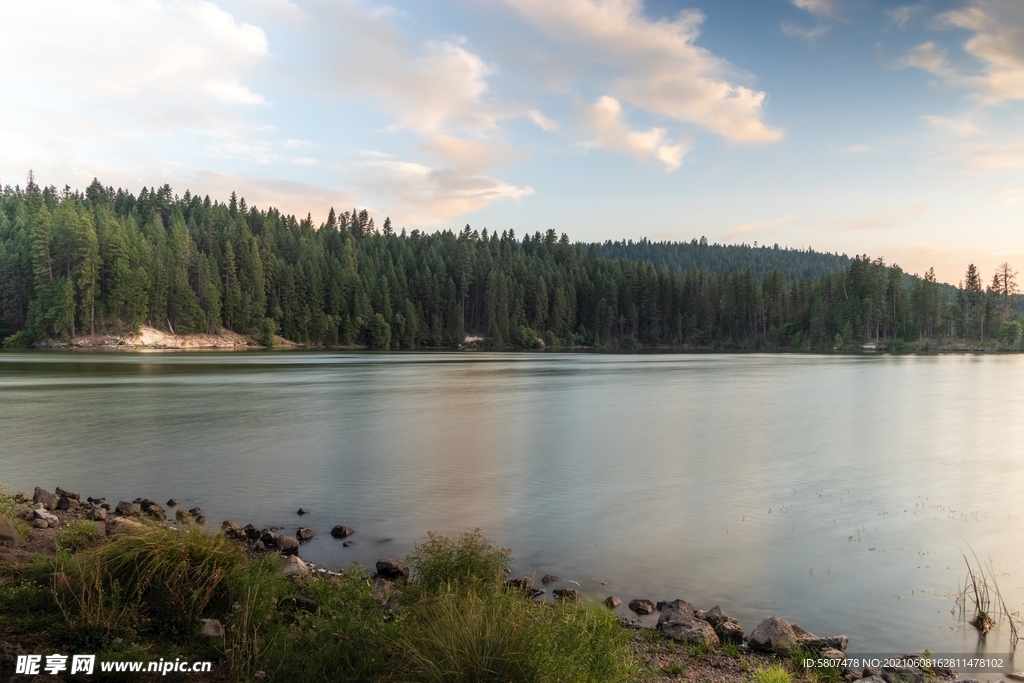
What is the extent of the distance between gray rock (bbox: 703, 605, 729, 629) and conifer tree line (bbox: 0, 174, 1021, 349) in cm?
12522

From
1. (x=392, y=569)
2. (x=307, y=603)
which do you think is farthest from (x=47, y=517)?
(x=307, y=603)

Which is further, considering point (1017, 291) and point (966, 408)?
point (1017, 291)

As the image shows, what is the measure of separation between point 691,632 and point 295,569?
6204 mm

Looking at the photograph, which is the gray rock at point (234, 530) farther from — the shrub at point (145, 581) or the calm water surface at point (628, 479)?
the shrub at point (145, 581)

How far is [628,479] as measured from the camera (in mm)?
22344

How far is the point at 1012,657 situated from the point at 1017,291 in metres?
195

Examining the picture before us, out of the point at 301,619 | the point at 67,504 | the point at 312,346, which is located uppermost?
the point at 312,346

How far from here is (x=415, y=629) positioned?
6.98 m

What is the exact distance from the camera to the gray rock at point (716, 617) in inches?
395

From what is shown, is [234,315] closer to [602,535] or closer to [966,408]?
[966,408]

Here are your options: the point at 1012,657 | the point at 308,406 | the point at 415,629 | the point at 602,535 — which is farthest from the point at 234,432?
the point at 1012,657

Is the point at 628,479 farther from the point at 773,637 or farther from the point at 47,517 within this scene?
the point at 47,517

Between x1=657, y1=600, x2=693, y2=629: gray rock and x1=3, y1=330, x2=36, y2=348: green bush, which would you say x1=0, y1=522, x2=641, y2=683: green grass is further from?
x1=3, y1=330, x2=36, y2=348: green bush

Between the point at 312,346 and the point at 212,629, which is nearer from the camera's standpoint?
the point at 212,629
